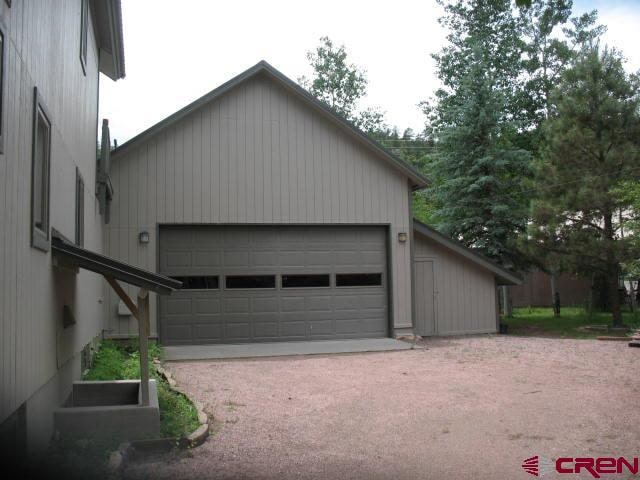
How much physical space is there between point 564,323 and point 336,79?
822 inches

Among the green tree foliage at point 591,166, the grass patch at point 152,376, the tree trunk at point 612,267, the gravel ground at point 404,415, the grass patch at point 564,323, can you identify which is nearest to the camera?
the gravel ground at point 404,415

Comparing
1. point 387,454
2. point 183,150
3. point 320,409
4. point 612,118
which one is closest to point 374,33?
point 387,454

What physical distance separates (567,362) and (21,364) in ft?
30.2

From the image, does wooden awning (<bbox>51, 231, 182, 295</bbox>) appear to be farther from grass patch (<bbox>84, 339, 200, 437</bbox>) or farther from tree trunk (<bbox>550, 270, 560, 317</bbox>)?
tree trunk (<bbox>550, 270, 560, 317</bbox>)

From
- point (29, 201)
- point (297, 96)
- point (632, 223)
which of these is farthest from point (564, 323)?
point (29, 201)

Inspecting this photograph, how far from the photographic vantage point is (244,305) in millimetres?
13641

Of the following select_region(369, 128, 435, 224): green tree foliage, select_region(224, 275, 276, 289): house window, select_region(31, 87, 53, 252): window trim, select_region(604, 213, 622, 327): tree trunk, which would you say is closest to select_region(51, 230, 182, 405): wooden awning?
select_region(31, 87, 53, 252): window trim

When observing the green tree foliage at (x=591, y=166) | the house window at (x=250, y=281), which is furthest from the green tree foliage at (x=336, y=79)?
the house window at (x=250, y=281)

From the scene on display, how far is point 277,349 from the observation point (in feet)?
41.7

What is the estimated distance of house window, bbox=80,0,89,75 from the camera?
829 cm

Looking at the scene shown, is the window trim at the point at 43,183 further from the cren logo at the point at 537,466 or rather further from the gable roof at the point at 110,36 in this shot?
the gable roof at the point at 110,36

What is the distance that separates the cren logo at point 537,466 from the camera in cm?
505

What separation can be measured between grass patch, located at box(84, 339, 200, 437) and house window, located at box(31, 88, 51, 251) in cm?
214

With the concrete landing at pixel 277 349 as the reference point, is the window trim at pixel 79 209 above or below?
above
